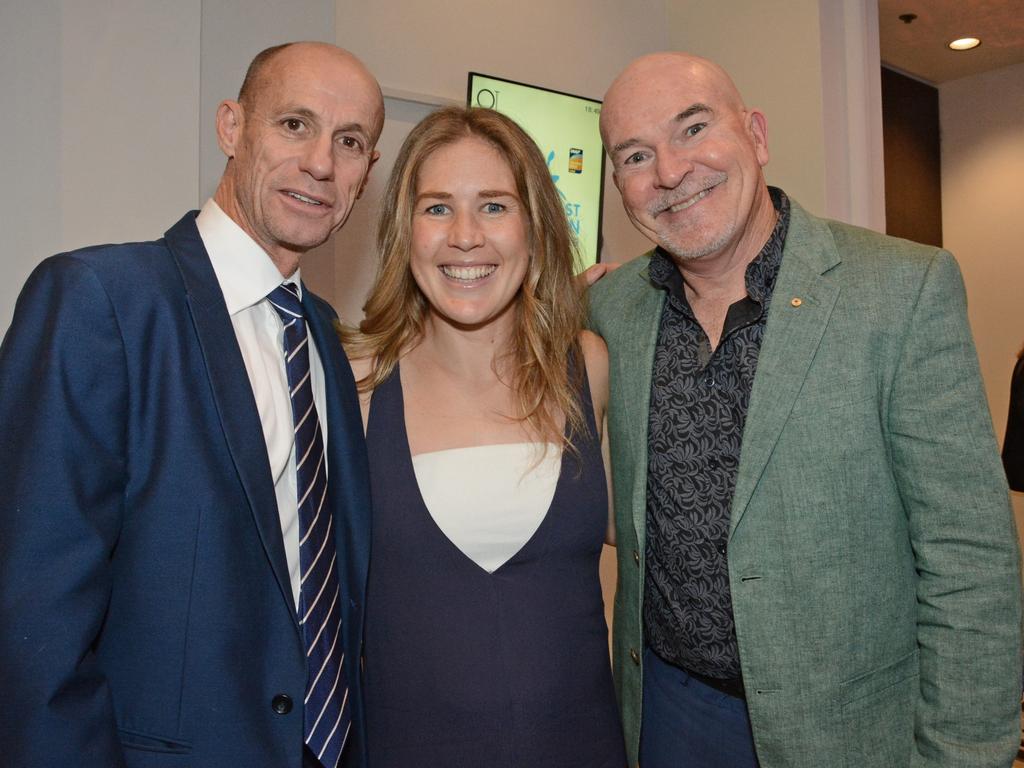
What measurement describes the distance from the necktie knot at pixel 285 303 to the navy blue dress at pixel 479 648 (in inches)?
16.4

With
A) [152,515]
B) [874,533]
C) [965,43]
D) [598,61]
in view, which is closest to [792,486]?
[874,533]

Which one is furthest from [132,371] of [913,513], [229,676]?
[913,513]

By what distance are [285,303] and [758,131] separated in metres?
1.13

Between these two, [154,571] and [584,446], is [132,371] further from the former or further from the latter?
[584,446]

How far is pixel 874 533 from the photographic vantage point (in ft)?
4.94

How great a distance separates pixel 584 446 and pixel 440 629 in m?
0.54

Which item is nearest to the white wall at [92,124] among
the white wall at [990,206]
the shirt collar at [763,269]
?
the shirt collar at [763,269]

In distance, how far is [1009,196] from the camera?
20.5 ft

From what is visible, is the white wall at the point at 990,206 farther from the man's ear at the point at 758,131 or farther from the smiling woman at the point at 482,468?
the smiling woman at the point at 482,468

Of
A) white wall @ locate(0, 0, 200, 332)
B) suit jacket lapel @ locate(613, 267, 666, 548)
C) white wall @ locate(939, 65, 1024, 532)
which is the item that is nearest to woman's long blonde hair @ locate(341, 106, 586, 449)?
suit jacket lapel @ locate(613, 267, 666, 548)

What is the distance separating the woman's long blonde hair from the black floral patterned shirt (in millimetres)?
299

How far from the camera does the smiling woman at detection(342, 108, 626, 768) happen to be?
1.70m

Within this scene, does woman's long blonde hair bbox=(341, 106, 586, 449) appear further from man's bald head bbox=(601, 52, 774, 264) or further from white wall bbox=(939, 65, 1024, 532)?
white wall bbox=(939, 65, 1024, 532)

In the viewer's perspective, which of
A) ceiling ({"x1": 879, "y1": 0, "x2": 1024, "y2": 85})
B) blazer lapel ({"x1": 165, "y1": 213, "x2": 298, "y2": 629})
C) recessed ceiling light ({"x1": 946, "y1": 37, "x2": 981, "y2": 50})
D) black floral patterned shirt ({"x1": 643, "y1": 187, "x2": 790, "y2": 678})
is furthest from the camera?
recessed ceiling light ({"x1": 946, "y1": 37, "x2": 981, "y2": 50})
